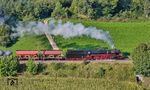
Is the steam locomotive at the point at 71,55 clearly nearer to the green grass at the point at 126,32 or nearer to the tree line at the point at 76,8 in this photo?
the green grass at the point at 126,32

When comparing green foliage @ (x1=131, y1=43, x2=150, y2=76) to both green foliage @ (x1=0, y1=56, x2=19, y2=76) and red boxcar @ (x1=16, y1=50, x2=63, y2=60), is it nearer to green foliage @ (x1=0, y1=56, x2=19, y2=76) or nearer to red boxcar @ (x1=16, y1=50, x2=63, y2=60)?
red boxcar @ (x1=16, y1=50, x2=63, y2=60)

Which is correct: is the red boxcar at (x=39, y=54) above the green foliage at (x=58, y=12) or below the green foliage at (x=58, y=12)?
below

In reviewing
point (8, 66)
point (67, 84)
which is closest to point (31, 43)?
point (8, 66)

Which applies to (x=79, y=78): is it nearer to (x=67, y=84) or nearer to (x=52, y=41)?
(x=67, y=84)

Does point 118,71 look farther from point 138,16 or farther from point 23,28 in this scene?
point 138,16

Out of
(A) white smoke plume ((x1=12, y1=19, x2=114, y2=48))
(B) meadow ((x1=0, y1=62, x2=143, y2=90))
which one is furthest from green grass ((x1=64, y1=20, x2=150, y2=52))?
(B) meadow ((x1=0, y1=62, x2=143, y2=90))

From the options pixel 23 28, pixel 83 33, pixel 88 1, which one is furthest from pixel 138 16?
Result: pixel 23 28

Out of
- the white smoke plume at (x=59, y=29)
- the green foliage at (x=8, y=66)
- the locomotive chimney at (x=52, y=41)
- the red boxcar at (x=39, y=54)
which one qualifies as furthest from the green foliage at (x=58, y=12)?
the green foliage at (x=8, y=66)
